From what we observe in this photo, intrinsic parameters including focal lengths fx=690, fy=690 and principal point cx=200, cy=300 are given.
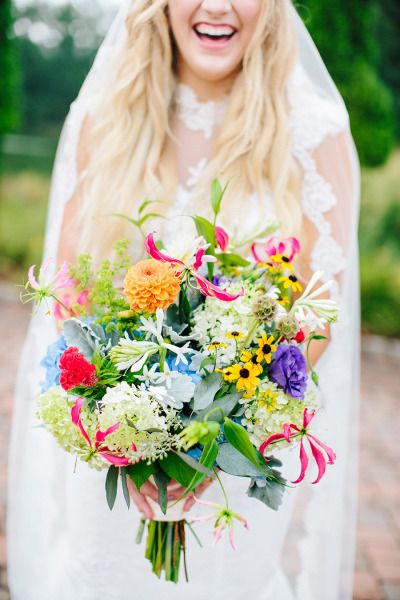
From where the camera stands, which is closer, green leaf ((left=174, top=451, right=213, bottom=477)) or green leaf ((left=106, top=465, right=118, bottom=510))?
green leaf ((left=174, top=451, right=213, bottom=477))

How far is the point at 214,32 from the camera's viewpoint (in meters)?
2.10

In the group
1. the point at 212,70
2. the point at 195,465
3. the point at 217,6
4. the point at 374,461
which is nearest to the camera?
the point at 195,465

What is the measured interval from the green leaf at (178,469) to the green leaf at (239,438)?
153 mm

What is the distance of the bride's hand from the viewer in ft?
5.71

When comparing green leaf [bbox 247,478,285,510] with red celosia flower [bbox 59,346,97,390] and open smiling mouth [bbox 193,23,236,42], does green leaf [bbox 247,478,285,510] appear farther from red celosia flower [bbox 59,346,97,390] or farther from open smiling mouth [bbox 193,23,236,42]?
open smiling mouth [bbox 193,23,236,42]

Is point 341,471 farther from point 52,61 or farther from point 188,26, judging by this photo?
point 52,61

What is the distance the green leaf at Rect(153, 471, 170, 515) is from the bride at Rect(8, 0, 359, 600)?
44cm

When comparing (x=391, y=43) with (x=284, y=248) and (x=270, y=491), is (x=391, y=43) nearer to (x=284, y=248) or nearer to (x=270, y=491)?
(x=284, y=248)

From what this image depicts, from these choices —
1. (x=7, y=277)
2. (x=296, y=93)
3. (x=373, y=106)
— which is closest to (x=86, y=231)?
(x=296, y=93)

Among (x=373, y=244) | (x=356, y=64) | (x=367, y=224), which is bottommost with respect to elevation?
(x=373, y=244)

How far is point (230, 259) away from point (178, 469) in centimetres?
56

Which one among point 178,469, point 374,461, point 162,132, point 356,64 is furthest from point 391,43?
point 178,469

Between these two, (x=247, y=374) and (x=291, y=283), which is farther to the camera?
(x=291, y=283)

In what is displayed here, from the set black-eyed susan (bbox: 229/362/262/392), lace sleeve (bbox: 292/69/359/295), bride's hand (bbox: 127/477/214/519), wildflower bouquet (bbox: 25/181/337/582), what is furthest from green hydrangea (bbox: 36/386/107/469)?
lace sleeve (bbox: 292/69/359/295)
